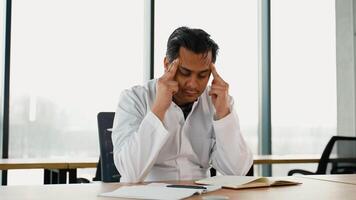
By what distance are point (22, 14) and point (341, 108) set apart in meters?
3.42

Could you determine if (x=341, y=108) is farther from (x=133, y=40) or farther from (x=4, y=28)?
(x=4, y=28)

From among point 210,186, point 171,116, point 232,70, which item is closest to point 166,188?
point 210,186

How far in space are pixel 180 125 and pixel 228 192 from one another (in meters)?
0.66

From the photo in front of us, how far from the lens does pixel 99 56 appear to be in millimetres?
4547

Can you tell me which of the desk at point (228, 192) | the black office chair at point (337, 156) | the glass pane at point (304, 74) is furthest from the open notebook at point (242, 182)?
the glass pane at point (304, 74)

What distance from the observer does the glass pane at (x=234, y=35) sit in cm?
486

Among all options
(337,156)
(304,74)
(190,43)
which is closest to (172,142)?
(190,43)

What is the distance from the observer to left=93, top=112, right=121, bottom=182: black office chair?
218 centimetres

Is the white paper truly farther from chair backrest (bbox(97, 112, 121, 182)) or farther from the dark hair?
chair backrest (bbox(97, 112, 121, 182))

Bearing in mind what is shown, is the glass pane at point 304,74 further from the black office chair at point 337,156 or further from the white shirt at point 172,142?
the white shirt at point 172,142

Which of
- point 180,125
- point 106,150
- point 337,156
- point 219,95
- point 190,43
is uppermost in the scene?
point 190,43

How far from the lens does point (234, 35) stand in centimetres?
515

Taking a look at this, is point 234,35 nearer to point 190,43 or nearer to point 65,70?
point 65,70

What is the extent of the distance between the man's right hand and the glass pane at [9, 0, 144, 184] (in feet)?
8.90
